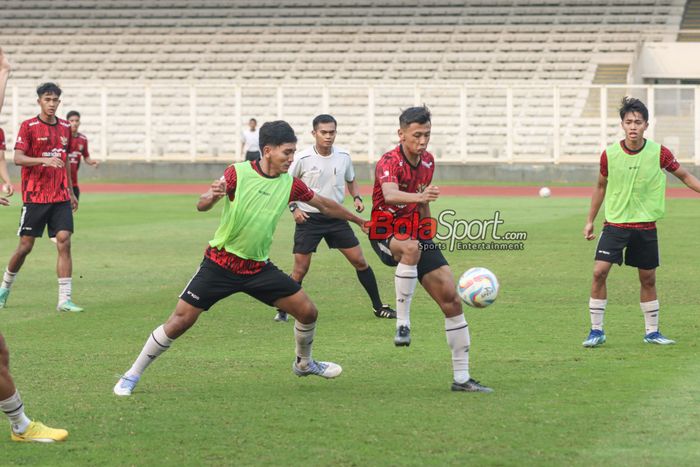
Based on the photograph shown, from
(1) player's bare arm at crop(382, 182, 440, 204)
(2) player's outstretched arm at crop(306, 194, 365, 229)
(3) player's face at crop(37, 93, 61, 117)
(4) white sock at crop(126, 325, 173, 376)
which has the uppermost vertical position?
(3) player's face at crop(37, 93, 61, 117)

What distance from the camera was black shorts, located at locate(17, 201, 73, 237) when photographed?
43.1 ft

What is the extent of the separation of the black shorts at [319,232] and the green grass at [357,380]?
0.74 metres

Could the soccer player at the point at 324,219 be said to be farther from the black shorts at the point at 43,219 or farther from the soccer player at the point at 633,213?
the soccer player at the point at 633,213

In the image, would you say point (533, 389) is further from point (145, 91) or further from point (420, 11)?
point (420, 11)

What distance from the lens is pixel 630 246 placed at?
10.7 metres

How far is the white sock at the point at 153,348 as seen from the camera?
8.52 metres

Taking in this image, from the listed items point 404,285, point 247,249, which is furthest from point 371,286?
point 247,249

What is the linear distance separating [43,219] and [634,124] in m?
6.40

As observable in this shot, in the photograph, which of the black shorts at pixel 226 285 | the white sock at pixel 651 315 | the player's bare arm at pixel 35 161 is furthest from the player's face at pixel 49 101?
the white sock at pixel 651 315

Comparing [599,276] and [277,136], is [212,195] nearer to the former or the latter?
[277,136]

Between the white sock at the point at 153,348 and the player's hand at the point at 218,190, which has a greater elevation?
the player's hand at the point at 218,190

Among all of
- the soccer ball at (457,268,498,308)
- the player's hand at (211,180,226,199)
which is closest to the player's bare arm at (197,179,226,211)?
the player's hand at (211,180,226,199)

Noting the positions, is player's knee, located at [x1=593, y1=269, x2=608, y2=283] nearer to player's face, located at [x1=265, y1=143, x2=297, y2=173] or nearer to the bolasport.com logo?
the bolasport.com logo

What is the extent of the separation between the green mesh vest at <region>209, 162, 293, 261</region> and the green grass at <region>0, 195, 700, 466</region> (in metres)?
1.05
